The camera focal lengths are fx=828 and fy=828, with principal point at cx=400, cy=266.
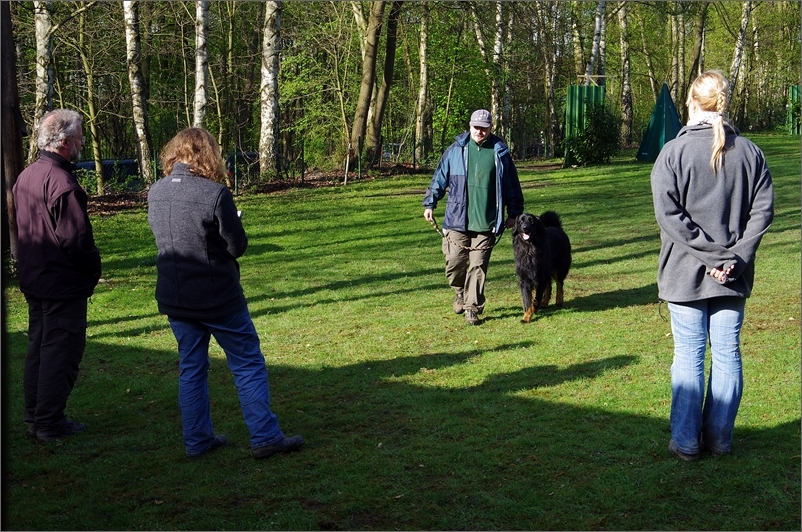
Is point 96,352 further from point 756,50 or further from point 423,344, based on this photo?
point 756,50

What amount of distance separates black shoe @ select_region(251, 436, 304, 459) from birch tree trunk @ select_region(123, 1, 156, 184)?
16352 mm

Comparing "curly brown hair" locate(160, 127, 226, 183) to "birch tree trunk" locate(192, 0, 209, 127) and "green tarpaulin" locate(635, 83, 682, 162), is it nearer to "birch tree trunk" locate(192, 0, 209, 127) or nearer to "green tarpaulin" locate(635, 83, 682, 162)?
"birch tree trunk" locate(192, 0, 209, 127)

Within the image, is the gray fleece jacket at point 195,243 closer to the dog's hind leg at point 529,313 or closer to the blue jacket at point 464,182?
the blue jacket at point 464,182

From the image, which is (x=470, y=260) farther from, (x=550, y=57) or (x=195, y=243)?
(x=550, y=57)

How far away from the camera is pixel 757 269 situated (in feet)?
35.0

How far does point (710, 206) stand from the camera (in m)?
4.46

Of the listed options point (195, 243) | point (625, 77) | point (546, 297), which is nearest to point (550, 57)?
point (625, 77)

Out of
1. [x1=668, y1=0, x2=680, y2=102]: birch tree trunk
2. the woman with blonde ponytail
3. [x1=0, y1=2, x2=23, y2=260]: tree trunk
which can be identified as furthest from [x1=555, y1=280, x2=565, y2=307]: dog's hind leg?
[x1=668, y1=0, x2=680, y2=102]: birch tree trunk

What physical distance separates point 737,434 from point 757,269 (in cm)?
623

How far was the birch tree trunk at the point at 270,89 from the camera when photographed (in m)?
21.6

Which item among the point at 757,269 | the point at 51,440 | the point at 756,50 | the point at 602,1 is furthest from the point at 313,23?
the point at 756,50

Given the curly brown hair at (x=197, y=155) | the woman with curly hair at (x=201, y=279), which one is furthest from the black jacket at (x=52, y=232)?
the curly brown hair at (x=197, y=155)

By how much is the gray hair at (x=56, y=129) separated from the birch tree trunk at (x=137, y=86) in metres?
15.3

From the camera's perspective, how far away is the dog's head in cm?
856
